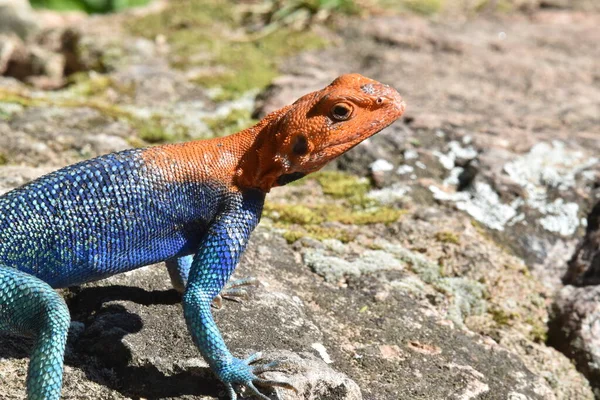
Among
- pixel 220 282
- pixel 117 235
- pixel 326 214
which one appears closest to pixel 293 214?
pixel 326 214

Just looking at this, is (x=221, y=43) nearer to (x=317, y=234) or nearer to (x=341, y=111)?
(x=317, y=234)

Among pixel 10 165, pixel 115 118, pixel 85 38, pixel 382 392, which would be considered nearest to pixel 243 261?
pixel 382 392

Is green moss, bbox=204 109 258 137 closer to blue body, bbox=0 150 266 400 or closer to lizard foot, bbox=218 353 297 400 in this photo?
blue body, bbox=0 150 266 400

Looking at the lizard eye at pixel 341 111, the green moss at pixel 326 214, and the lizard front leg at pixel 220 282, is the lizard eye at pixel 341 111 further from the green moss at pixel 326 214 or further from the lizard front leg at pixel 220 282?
the green moss at pixel 326 214

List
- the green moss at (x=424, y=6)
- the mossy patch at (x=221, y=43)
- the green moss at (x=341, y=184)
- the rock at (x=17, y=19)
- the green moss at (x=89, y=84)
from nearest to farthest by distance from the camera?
the green moss at (x=341, y=184)
the green moss at (x=89, y=84)
the mossy patch at (x=221, y=43)
the green moss at (x=424, y=6)
the rock at (x=17, y=19)

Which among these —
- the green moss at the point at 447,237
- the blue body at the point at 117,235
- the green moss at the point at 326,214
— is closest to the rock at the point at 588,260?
the green moss at the point at 447,237

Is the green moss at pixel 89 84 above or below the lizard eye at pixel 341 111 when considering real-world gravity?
below
